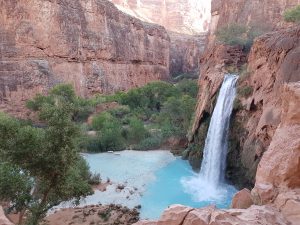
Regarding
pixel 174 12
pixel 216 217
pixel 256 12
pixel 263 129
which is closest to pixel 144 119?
pixel 256 12

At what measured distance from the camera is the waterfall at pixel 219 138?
659 inches

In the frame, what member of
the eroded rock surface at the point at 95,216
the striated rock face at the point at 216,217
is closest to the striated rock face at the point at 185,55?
the eroded rock surface at the point at 95,216

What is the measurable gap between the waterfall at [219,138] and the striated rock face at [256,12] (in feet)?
49.0

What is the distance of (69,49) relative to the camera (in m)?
35.7

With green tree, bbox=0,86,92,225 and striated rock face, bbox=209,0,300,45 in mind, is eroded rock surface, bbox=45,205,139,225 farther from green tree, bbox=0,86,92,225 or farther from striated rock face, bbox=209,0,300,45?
striated rock face, bbox=209,0,300,45

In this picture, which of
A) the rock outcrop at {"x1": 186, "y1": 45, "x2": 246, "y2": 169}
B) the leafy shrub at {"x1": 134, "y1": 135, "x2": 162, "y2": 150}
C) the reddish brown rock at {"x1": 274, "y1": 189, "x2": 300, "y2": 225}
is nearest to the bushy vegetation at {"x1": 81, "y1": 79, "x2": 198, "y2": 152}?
the leafy shrub at {"x1": 134, "y1": 135, "x2": 162, "y2": 150}

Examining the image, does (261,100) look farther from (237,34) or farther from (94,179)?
(237,34)

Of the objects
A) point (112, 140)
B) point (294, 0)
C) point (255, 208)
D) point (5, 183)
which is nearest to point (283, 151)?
point (255, 208)

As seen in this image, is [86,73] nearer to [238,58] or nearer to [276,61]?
[238,58]

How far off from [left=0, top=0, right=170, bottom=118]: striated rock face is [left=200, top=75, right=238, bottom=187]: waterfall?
767 inches

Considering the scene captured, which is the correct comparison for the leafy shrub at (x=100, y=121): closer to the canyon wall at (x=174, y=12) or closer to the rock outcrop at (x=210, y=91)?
the rock outcrop at (x=210, y=91)

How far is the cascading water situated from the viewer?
1596cm

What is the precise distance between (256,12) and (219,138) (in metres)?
20.5

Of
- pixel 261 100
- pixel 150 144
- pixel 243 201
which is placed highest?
pixel 261 100
